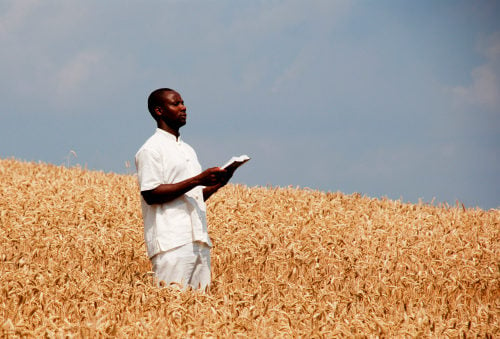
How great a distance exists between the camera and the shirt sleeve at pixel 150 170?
6.11m

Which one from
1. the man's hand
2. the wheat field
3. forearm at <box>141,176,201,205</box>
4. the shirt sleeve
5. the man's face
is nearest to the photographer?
the wheat field

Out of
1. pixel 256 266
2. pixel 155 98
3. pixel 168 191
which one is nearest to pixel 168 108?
pixel 155 98

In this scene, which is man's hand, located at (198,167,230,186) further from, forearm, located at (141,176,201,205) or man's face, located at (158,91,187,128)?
man's face, located at (158,91,187,128)

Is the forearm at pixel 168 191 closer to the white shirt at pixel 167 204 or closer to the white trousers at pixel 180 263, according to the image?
the white shirt at pixel 167 204

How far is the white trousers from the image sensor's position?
6160 mm

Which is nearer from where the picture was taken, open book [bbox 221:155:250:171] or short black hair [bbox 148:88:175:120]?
open book [bbox 221:155:250:171]

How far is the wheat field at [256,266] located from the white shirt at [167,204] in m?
0.48

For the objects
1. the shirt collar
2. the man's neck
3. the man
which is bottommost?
the man

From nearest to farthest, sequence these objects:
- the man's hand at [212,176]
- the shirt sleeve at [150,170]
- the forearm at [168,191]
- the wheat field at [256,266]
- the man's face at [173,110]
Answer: the wheat field at [256,266]
the man's hand at [212,176]
the forearm at [168,191]
the shirt sleeve at [150,170]
the man's face at [173,110]

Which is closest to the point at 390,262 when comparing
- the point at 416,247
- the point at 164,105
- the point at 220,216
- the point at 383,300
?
the point at 416,247

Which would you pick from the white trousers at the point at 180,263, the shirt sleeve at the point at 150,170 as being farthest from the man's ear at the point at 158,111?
the white trousers at the point at 180,263

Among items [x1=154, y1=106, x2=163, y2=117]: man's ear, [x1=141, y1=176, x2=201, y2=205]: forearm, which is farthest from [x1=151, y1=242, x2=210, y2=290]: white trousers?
[x1=154, y1=106, x2=163, y2=117]: man's ear

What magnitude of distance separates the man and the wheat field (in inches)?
12.9

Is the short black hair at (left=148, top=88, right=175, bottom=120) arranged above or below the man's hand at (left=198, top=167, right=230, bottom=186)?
above
